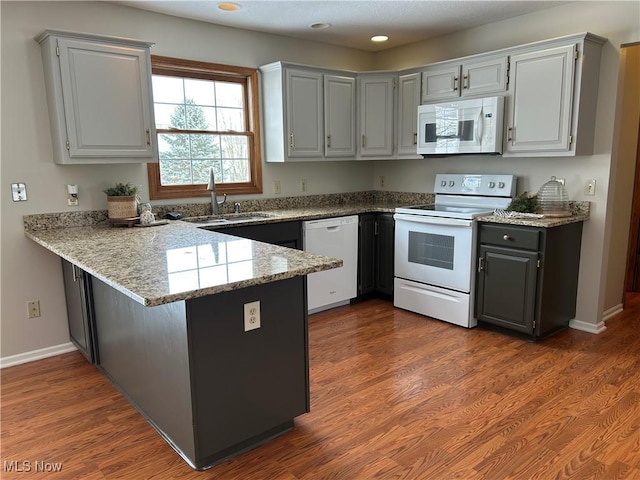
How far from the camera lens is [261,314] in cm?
202

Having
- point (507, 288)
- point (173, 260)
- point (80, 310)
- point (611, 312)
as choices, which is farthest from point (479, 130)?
point (80, 310)

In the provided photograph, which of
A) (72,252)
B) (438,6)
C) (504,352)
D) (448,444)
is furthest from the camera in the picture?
(438,6)

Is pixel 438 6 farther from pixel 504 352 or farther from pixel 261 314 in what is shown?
pixel 261 314

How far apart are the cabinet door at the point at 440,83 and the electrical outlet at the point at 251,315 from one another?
2765mm

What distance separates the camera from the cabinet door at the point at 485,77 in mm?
3520

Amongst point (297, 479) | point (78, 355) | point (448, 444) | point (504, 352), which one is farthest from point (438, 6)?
point (78, 355)

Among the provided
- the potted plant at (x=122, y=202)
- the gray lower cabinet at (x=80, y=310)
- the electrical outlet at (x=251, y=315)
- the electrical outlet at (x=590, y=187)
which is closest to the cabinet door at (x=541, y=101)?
the electrical outlet at (x=590, y=187)

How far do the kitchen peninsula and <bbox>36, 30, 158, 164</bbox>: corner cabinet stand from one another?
0.81m

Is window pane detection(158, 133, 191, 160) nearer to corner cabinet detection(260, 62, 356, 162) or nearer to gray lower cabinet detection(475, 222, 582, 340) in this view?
corner cabinet detection(260, 62, 356, 162)

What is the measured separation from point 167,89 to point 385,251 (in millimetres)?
2313

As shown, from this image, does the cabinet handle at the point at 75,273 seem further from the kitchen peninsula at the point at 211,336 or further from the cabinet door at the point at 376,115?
the cabinet door at the point at 376,115

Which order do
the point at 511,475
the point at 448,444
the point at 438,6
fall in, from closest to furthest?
the point at 511,475, the point at 448,444, the point at 438,6

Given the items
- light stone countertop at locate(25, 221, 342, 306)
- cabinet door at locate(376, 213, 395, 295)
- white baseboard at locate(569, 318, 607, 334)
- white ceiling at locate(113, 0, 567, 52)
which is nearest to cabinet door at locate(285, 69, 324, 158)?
white ceiling at locate(113, 0, 567, 52)

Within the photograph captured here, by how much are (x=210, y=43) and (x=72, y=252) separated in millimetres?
2218
